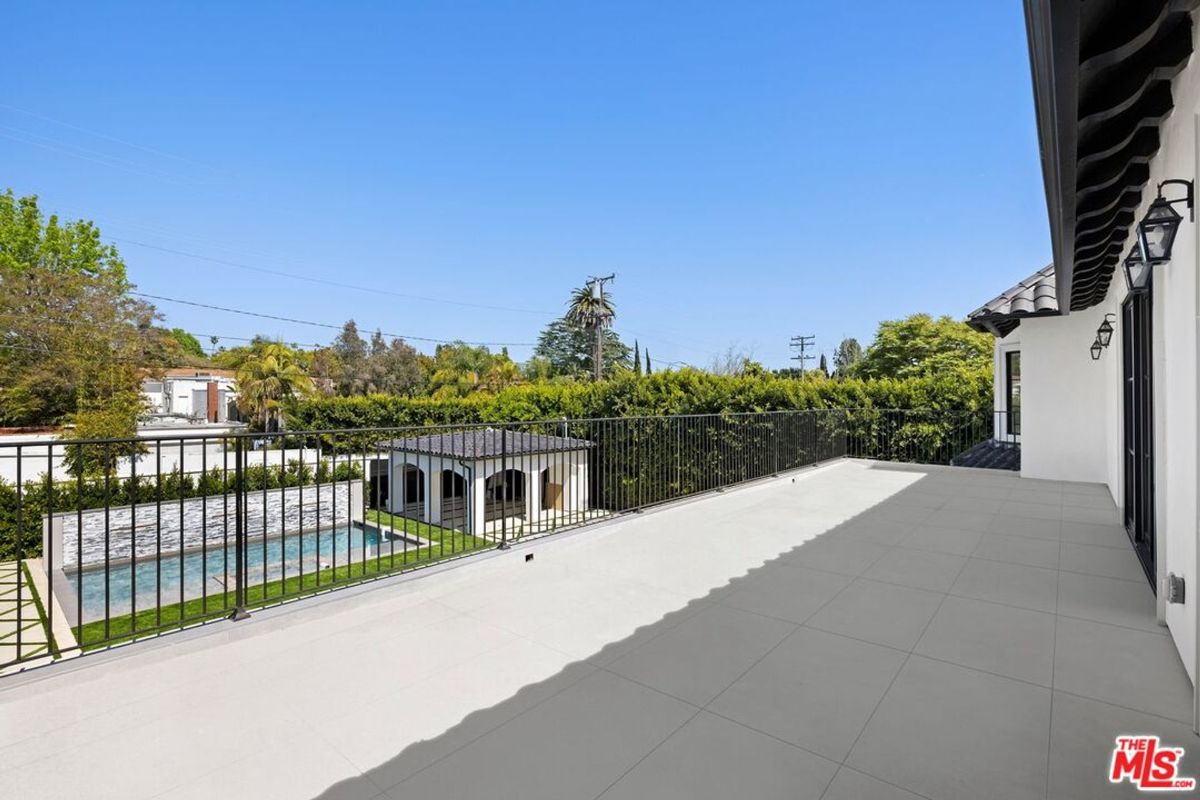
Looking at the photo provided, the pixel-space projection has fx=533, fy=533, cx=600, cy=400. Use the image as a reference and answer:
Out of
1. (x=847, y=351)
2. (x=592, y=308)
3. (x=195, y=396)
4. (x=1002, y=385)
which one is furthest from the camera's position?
(x=847, y=351)

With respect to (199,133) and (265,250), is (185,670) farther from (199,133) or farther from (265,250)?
(265,250)

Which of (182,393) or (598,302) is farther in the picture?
(598,302)

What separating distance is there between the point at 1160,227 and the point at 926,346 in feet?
95.9

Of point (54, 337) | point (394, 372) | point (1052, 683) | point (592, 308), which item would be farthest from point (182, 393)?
point (1052, 683)

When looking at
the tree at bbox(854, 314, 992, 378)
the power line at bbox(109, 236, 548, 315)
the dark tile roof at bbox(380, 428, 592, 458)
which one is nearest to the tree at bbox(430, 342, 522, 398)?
the power line at bbox(109, 236, 548, 315)

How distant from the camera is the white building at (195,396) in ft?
108

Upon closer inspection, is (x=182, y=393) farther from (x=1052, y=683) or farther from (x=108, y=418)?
(x=1052, y=683)

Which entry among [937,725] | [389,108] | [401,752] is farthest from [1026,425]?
[389,108]

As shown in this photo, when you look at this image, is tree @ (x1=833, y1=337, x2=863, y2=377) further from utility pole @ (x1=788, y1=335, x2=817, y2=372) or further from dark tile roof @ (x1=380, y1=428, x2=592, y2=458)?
dark tile roof @ (x1=380, y1=428, x2=592, y2=458)

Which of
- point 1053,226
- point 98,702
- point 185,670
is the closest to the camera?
point 98,702

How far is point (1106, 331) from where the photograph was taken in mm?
6023

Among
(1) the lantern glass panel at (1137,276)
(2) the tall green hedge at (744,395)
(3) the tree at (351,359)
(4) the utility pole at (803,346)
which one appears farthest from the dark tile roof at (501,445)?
(4) the utility pole at (803,346)

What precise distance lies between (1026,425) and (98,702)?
9872mm

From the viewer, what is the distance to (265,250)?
28781mm
